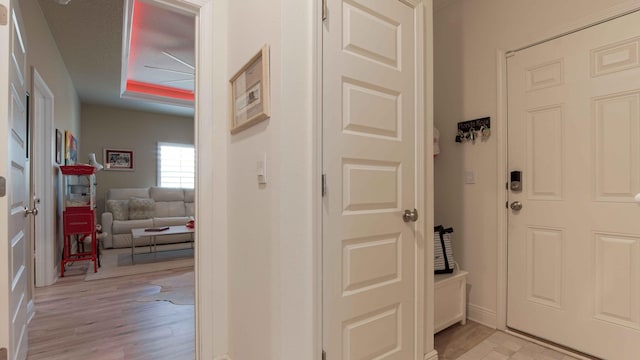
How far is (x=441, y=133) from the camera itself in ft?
8.87

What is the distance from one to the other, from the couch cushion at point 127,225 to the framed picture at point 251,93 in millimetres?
4513

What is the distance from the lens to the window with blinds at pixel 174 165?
6762mm

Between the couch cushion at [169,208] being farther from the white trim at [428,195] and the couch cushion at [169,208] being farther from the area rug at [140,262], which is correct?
the white trim at [428,195]

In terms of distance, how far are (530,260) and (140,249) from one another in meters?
5.11

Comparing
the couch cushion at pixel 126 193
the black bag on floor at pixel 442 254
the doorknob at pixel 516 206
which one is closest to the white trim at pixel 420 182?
the black bag on floor at pixel 442 254

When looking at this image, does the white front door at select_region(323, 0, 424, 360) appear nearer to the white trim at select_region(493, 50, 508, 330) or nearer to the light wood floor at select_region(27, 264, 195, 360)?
the white trim at select_region(493, 50, 508, 330)

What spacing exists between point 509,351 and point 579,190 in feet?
3.63

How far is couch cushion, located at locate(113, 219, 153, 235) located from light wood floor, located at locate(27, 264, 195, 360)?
1863 millimetres

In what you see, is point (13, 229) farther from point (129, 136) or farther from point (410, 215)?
point (129, 136)

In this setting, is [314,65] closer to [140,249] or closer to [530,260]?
[530,260]

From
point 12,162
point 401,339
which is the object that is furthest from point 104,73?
point 401,339

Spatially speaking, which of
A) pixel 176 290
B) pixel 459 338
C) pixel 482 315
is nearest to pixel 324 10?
pixel 459 338

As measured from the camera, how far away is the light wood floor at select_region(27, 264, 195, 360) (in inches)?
80.3

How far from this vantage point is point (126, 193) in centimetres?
585
